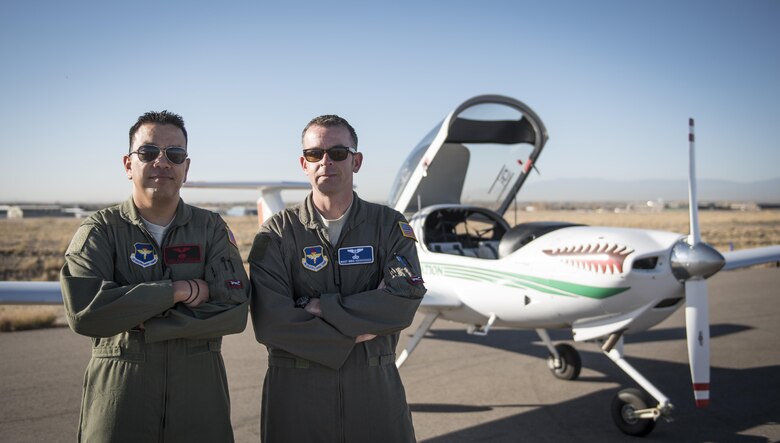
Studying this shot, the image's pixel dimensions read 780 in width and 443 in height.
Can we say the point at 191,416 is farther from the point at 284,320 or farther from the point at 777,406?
the point at 777,406

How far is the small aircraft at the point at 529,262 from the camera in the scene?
14.3ft

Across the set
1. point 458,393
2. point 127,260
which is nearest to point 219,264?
point 127,260

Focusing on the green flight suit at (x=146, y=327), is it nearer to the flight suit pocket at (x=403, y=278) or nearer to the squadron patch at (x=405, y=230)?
the flight suit pocket at (x=403, y=278)

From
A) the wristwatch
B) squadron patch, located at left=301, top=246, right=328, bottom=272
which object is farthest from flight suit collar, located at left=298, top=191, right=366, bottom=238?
the wristwatch

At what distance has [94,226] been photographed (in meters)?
2.29

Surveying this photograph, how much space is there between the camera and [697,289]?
4.33 metres

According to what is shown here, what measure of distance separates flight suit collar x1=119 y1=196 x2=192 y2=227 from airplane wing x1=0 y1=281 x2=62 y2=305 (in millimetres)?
2755

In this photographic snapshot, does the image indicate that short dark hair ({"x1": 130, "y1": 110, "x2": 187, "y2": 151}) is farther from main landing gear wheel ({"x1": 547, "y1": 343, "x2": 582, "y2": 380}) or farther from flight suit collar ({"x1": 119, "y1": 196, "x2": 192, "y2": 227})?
main landing gear wheel ({"x1": 547, "y1": 343, "x2": 582, "y2": 380})

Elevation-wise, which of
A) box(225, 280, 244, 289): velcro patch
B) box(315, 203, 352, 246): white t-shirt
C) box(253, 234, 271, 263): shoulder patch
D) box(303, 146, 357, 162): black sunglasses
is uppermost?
box(303, 146, 357, 162): black sunglasses

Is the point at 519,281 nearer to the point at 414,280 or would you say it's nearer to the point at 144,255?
the point at 414,280

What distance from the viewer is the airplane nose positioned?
4.22 metres

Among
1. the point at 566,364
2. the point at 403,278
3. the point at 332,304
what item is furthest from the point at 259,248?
the point at 566,364

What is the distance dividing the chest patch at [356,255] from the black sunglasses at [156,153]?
85 centimetres

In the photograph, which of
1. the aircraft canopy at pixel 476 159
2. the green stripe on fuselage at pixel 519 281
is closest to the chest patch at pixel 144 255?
the green stripe on fuselage at pixel 519 281
